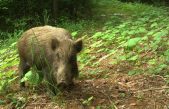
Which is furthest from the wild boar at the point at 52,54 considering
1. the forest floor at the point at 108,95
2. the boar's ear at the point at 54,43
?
the forest floor at the point at 108,95

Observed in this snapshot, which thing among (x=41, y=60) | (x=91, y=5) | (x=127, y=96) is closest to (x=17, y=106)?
(x=41, y=60)

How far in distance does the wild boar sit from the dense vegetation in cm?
30

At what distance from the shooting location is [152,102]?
18.0ft

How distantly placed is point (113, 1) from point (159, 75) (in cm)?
1208

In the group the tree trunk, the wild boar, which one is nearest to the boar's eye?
the wild boar

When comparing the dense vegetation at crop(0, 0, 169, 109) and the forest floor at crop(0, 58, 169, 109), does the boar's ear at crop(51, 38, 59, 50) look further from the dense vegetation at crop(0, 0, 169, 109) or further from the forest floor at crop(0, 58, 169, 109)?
the forest floor at crop(0, 58, 169, 109)

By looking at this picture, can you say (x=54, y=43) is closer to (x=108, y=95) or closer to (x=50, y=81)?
(x=50, y=81)

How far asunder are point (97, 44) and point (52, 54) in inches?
121

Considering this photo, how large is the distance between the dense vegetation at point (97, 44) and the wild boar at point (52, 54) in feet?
0.99

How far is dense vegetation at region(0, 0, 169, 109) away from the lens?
22.0 ft

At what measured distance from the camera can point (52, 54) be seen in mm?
6121

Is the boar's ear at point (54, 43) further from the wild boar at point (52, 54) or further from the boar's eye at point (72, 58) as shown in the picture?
the boar's eye at point (72, 58)

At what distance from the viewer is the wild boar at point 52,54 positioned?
19.0ft

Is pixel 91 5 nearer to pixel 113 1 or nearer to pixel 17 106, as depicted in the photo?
pixel 113 1
